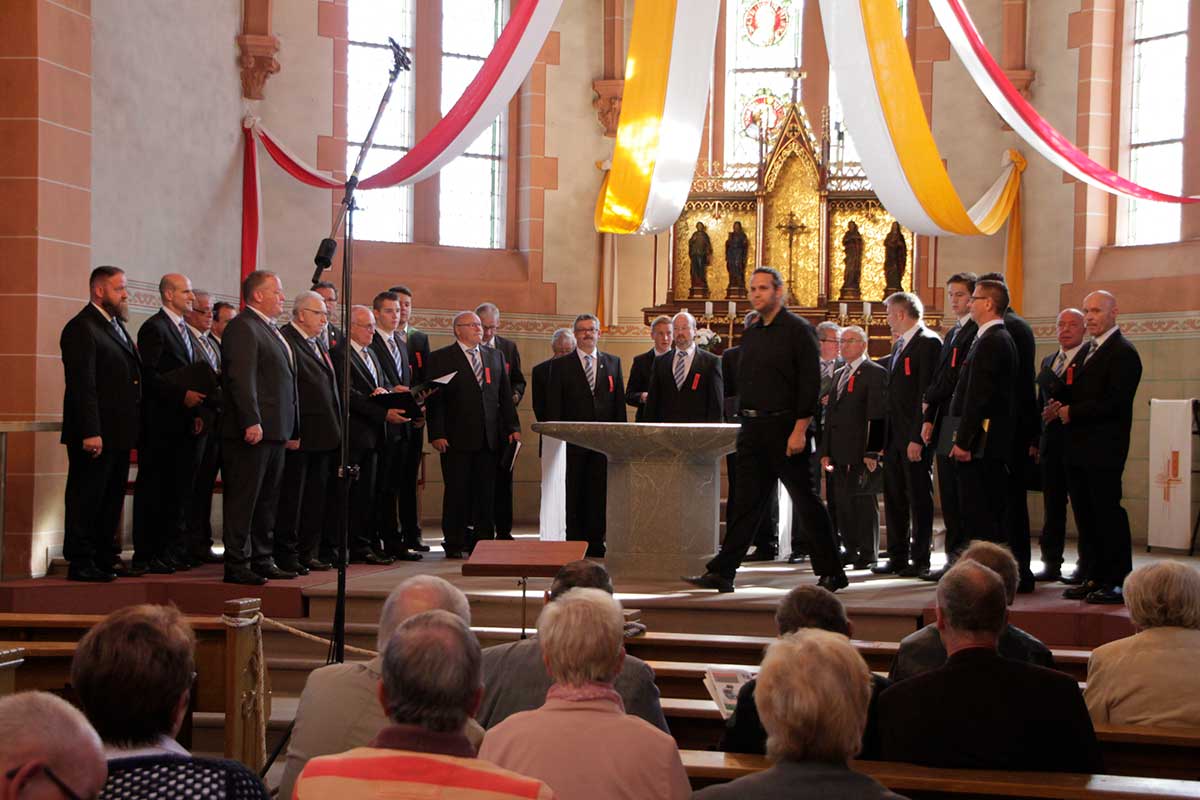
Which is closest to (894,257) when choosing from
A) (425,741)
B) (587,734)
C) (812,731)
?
(587,734)

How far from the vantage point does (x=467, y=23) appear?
13.0m

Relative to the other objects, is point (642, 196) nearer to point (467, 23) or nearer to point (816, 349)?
point (816, 349)

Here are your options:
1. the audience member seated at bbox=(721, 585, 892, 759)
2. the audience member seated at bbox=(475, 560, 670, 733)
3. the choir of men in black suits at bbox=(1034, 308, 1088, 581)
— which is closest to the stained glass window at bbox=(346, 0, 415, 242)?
the choir of men in black suits at bbox=(1034, 308, 1088, 581)

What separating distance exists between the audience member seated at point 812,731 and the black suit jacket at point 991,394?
4632 mm

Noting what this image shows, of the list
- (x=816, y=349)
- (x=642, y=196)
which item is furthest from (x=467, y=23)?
(x=816, y=349)

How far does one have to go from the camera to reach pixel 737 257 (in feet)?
38.8

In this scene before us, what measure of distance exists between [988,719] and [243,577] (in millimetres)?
4770

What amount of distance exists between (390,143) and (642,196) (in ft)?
17.3

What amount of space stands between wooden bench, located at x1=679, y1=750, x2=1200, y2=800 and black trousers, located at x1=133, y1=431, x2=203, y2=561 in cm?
521

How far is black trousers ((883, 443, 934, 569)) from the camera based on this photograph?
779 cm

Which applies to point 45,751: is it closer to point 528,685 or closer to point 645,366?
point 528,685

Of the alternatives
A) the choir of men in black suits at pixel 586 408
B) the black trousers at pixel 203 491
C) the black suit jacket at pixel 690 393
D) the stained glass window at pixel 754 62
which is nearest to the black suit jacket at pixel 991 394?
the black suit jacket at pixel 690 393

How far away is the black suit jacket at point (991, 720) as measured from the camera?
3.04m

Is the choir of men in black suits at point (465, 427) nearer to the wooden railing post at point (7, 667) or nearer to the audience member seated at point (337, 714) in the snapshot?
the wooden railing post at point (7, 667)
